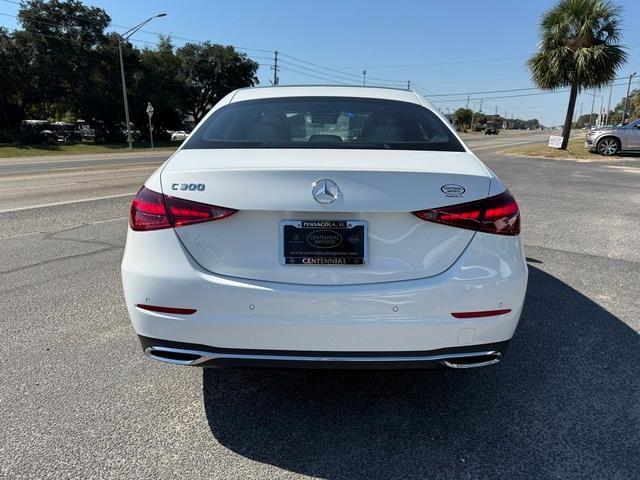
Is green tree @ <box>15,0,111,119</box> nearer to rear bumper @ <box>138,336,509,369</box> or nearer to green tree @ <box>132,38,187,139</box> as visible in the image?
green tree @ <box>132,38,187,139</box>

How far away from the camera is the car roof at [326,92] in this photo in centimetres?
353

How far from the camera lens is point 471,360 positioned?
93.3 inches

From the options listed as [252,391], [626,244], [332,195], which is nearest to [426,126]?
[332,195]

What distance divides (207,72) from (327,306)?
5746 centimetres

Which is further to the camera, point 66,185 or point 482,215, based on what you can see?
point 66,185

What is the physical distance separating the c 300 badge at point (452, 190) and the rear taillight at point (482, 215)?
2.0 inches

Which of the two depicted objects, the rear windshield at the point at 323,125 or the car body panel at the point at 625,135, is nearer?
the rear windshield at the point at 323,125

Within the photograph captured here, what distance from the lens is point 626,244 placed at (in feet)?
21.6

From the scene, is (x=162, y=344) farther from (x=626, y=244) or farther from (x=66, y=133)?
(x=66, y=133)

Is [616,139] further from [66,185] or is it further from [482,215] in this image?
[482,215]

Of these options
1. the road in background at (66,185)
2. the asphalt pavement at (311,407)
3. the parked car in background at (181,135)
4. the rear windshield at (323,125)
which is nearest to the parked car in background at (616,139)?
the road in background at (66,185)

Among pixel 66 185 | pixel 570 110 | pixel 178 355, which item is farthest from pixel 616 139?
pixel 178 355

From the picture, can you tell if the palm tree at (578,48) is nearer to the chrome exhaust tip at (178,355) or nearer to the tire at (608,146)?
the tire at (608,146)

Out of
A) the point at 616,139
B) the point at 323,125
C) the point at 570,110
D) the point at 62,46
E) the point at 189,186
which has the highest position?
the point at 62,46
